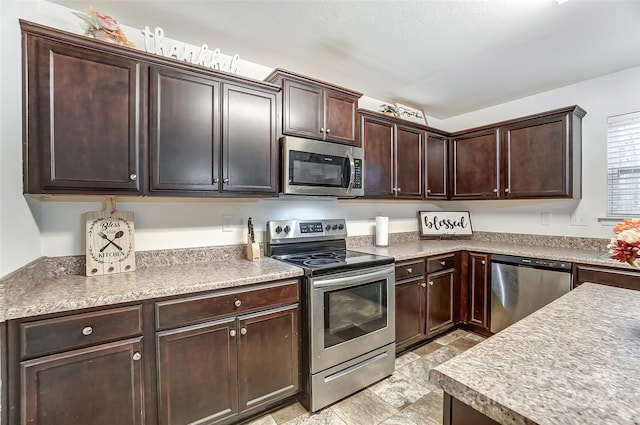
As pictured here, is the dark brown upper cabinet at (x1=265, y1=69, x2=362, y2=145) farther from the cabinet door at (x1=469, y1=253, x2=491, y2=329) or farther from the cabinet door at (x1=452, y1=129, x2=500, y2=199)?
the cabinet door at (x1=469, y1=253, x2=491, y2=329)

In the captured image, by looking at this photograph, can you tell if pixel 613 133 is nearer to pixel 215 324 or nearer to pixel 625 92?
pixel 625 92

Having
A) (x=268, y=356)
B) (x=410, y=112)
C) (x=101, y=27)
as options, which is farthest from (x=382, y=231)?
(x=101, y=27)

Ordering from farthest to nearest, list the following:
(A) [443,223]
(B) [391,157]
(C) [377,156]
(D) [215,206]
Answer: (A) [443,223]
(B) [391,157]
(C) [377,156]
(D) [215,206]

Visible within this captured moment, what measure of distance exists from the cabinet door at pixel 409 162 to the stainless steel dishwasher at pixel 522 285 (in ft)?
3.44

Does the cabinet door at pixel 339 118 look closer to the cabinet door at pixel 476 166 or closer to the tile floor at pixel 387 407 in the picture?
the cabinet door at pixel 476 166

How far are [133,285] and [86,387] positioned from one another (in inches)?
18.7

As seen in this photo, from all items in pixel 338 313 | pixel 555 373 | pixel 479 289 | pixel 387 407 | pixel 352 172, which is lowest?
pixel 387 407

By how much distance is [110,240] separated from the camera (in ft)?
5.86

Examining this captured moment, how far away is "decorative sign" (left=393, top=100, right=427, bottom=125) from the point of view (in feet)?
10.9

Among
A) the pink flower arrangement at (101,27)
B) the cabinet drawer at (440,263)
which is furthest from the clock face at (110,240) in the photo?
the cabinet drawer at (440,263)

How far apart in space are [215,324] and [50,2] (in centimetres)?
216

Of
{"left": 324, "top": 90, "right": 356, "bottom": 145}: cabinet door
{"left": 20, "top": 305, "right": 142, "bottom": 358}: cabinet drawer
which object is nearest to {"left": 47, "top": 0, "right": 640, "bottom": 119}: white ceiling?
{"left": 324, "top": 90, "right": 356, "bottom": 145}: cabinet door

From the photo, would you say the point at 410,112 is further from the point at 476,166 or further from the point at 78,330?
the point at 78,330

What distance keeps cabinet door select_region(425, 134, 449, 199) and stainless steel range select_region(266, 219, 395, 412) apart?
1440mm
